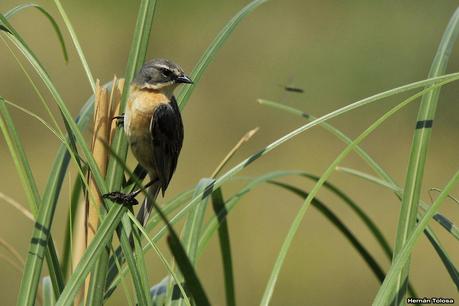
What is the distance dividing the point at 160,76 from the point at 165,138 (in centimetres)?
16

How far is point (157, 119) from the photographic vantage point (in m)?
2.20

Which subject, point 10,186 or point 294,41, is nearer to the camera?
point 10,186

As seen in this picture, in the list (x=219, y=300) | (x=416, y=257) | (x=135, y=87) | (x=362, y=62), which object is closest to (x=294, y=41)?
(x=362, y=62)

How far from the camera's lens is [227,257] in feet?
6.14

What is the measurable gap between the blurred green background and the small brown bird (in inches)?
88.7

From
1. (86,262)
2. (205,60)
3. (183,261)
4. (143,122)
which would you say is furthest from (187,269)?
(143,122)

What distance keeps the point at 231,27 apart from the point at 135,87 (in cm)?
65

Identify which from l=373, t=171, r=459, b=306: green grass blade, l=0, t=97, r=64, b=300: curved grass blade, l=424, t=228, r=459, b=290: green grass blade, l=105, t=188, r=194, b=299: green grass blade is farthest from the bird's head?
l=373, t=171, r=459, b=306: green grass blade

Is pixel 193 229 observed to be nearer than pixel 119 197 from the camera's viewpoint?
No

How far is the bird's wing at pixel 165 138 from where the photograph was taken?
7.18ft

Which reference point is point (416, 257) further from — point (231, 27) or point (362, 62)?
point (231, 27)

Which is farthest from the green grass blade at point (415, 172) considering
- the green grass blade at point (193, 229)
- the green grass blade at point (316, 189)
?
the green grass blade at point (193, 229)

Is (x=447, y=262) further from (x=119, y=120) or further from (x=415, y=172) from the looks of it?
(x=119, y=120)

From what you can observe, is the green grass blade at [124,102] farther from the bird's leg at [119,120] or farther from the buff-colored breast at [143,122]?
the buff-colored breast at [143,122]
